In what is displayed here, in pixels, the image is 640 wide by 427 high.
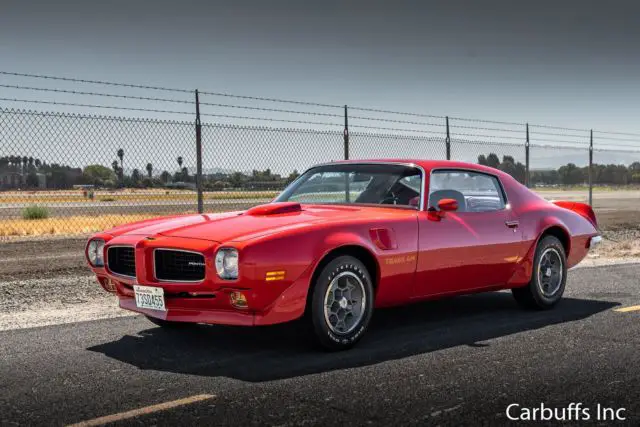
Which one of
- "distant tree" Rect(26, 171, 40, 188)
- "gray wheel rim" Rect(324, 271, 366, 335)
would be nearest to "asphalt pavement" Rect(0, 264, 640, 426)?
"gray wheel rim" Rect(324, 271, 366, 335)

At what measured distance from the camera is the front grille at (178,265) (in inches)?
208

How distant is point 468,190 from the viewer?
22.9 ft

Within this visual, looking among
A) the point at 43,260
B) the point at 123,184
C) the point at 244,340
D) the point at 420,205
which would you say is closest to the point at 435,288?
the point at 420,205

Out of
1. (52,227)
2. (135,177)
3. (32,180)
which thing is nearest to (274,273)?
(135,177)

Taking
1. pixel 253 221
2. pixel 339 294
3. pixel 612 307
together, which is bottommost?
pixel 612 307

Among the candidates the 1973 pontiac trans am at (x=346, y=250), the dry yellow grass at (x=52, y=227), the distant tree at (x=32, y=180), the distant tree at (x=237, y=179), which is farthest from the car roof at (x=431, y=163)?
the dry yellow grass at (x=52, y=227)

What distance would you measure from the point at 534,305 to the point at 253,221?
3047mm

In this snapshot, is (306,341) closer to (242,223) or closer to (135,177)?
(242,223)

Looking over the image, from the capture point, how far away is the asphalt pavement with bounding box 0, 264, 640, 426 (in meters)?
4.11

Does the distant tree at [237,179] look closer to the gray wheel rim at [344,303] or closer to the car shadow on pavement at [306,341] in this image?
the car shadow on pavement at [306,341]

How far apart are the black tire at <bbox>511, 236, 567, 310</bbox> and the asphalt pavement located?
21 cm

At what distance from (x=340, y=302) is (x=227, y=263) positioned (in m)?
0.89

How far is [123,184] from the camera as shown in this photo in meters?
15.0

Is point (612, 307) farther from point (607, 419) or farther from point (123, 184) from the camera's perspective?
point (123, 184)
